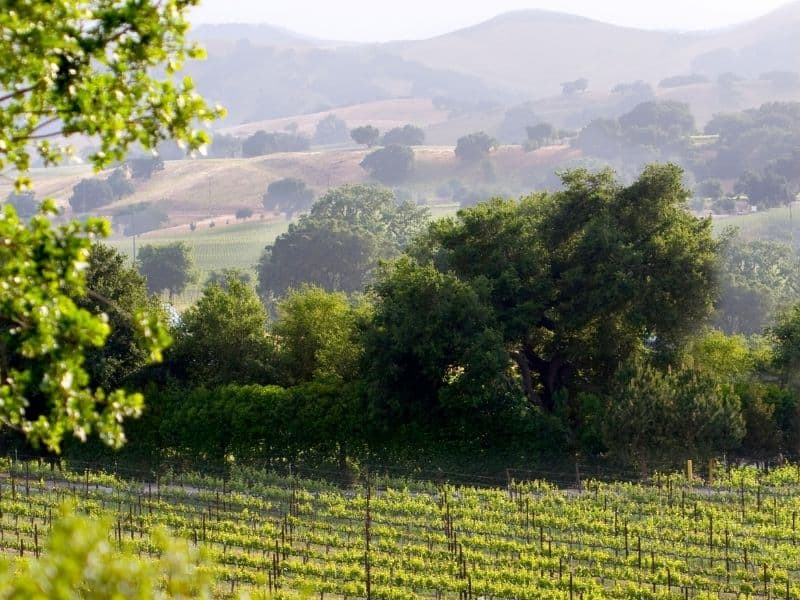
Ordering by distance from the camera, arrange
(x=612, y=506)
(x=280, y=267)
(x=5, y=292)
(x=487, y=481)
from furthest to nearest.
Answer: (x=280, y=267)
(x=487, y=481)
(x=612, y=506)
(x=5, y=292)

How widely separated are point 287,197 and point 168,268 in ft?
253

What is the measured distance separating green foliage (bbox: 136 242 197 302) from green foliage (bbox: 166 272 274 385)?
6559 centimetres

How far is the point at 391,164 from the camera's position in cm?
18325

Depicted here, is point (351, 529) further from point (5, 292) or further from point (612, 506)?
point (5, 292)

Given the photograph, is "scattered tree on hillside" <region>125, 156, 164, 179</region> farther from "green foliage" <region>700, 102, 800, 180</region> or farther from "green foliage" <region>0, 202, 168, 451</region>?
"green foliage" <region>0, 202, 168, 451</region>

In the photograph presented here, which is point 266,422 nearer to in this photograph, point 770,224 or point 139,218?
point 770,224

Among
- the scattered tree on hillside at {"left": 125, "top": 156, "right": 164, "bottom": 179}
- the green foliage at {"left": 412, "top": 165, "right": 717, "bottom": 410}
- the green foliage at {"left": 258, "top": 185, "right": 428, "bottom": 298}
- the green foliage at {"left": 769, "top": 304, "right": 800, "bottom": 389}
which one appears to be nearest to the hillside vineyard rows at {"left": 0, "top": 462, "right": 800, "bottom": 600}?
the green foliage at {"left": 769, "top": 304, "right": 800, "bottom": 389}

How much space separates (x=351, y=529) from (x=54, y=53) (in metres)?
17.0

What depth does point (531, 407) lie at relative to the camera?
3159cm

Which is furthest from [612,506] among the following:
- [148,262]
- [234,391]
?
[148,262]

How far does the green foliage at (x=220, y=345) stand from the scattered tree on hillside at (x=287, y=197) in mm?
140673

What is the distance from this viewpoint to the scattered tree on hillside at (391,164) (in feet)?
601

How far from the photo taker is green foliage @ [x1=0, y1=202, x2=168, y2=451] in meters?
7.87

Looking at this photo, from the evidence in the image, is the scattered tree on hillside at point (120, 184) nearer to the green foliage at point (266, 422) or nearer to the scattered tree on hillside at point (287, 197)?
the scattered tree on hillside at point (287, 197)
